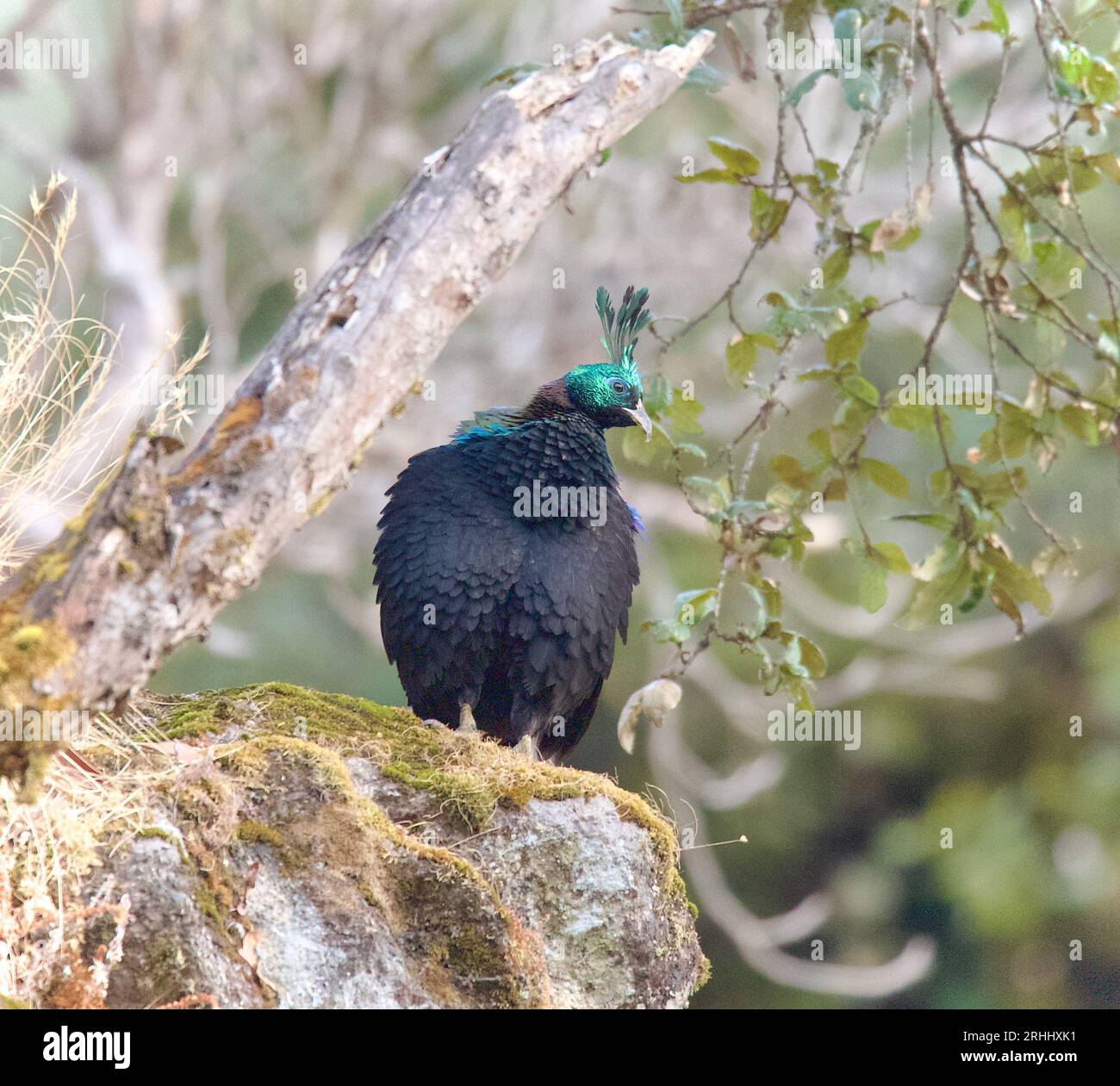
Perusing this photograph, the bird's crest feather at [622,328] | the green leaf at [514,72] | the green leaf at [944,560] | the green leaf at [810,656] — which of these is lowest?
the green leaf at [810,656]

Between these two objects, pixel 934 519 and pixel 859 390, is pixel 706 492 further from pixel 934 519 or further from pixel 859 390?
pixel 934 519

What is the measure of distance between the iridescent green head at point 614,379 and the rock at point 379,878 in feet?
4.75

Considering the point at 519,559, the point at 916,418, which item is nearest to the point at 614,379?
the point at 519,559

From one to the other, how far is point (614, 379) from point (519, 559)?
804mm

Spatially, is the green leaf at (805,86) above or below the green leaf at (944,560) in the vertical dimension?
above

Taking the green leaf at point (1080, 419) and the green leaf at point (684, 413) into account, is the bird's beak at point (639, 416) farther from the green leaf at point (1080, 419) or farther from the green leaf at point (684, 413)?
the green leaf at point (1080, 419)

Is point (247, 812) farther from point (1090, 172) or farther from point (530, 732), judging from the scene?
point (1090, 172)

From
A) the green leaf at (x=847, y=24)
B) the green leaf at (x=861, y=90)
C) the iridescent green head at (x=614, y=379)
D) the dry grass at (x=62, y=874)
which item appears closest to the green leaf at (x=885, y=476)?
the green leaf at (x=861, y=90)

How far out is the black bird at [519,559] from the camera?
4.73 metres

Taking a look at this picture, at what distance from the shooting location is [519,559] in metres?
4.73

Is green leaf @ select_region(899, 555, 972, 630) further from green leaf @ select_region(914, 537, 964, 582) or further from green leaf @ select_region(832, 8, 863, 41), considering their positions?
green leaf @ select_region(832, 8, 863, 41)

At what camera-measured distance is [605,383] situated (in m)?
5.04

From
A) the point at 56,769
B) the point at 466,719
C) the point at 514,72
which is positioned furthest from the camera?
the point at 466,719

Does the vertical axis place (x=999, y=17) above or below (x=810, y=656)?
above
